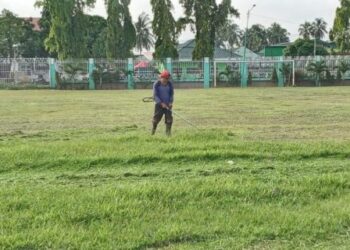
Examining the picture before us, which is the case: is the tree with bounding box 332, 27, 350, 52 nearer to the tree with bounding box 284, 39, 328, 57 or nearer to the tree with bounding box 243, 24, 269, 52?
the tree with bounding box 284, 39, 328, 57

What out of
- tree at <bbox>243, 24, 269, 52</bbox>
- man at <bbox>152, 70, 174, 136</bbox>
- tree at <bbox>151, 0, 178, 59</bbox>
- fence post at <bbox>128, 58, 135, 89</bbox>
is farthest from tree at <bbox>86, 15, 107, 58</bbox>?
man at <bbox>152, 70, 174, 136</bbox>

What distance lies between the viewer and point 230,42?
112 metres

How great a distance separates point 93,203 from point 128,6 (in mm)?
47656

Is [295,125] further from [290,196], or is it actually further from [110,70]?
[110,70]

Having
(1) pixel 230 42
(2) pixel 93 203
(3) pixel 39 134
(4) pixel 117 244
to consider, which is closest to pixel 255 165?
(2) pixel 93 203

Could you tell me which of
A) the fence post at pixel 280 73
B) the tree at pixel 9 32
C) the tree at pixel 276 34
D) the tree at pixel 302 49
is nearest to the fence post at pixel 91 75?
the fence post at pixel 280 73

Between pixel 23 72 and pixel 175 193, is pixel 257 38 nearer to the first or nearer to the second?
pixel 23 72

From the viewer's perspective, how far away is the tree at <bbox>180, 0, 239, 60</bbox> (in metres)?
50.9

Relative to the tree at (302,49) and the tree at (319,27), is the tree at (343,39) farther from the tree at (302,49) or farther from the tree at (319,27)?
the tree at (319,27)

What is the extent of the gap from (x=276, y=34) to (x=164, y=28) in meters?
68.4

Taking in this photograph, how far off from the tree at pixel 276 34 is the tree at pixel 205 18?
64.1m

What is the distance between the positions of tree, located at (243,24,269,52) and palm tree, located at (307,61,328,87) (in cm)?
5979

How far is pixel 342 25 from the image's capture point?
52750 mm

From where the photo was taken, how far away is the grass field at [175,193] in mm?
4746
